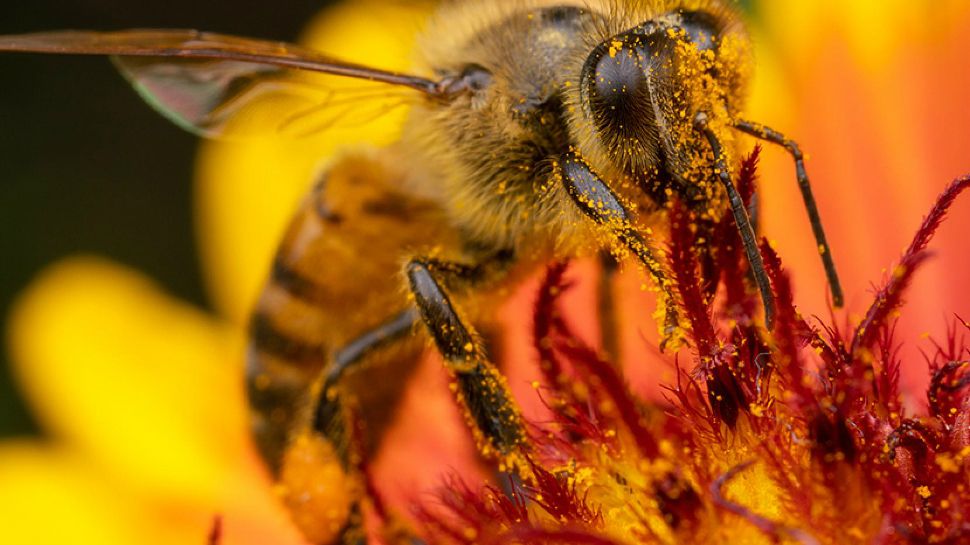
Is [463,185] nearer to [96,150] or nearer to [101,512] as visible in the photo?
[101,512]

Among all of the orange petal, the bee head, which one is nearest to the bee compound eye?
the bee head

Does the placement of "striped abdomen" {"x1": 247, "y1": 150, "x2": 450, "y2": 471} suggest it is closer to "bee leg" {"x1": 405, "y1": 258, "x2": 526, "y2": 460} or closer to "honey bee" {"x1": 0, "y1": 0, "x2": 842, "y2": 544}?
"honey bee" {"x1": 0, "y1": 0, "x2": 842, "y2": 544}

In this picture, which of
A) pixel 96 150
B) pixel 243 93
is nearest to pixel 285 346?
pixel 243 93

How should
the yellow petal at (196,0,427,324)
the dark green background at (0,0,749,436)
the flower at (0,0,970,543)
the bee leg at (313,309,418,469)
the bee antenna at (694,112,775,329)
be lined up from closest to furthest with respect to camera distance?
the bee antenna at (694,112,775,329)
the bee leg at (313,309,418,469)
the flower at (0,0,970,543)
the yellow petal at (196,0,427,324)
the dark green background at (0,0,749,436)

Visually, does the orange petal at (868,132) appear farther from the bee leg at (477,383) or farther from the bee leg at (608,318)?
the bee leg at (477,383)

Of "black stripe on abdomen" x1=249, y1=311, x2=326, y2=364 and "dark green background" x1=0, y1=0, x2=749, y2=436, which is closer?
"black stripe on abdomen" x1=249, y1=311, x2=326, y2=364

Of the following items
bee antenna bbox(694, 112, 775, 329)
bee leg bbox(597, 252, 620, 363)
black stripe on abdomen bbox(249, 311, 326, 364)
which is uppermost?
black stripe on abdomen bbox(249, 311, 326, 364)

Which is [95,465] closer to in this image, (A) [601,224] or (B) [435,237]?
(B) [435,237]

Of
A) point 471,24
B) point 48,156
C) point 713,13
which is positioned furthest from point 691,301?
point 48,156
